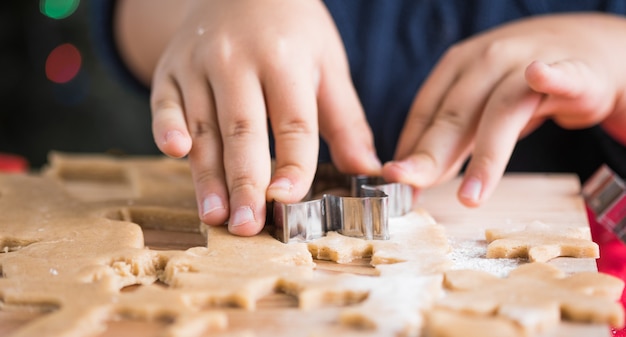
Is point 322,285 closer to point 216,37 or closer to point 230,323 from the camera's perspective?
point 230,323

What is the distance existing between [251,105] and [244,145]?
0.06m

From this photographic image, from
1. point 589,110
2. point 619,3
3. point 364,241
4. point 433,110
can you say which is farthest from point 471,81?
point 619,3

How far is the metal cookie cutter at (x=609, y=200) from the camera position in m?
1.05

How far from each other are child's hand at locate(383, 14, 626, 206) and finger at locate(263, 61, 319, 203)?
131mm

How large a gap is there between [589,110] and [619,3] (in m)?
0.54

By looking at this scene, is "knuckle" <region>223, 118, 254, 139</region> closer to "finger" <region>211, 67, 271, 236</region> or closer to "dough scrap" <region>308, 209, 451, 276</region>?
"finger" <region>211, 67, 271, 236</region>


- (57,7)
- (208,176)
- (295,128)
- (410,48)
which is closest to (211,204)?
(208,176)

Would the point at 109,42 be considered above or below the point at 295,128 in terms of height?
above

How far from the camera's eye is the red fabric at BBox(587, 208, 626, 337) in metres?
1.01

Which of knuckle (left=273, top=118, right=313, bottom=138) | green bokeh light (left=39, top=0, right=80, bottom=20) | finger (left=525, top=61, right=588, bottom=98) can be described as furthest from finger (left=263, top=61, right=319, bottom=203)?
green bokeh light (left=39, top=0, right=80, bottom=20)

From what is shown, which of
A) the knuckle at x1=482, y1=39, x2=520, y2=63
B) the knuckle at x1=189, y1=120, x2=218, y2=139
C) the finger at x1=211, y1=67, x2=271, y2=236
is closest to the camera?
the finger at x1=211, y1=67, x2=271, y2=236

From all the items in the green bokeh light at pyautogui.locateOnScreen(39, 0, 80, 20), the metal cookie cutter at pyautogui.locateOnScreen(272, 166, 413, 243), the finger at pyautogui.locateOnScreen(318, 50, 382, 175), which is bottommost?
the metal cookie cutter at pyautogui.locateOnScreen(272, 166, 413, 243)

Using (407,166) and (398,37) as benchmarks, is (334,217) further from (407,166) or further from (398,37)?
(398,37)

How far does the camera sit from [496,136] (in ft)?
3.34
